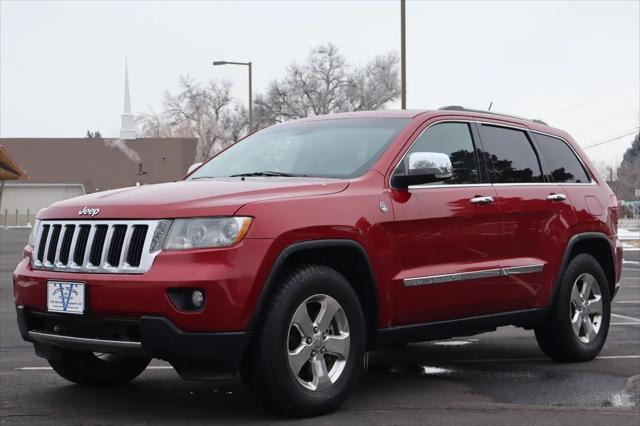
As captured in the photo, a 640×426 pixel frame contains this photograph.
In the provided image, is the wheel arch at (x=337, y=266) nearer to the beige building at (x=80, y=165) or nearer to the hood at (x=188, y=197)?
the hood at (x=188, y=197)


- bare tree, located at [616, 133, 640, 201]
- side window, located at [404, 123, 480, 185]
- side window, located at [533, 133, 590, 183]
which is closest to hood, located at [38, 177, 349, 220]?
side window, located at [404, 123, 480, 185]

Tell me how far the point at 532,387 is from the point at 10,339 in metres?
4.97

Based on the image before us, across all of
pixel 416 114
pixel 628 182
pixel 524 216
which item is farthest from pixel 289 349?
→ pixel 628 182

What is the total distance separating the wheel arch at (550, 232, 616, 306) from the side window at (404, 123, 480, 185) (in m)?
1.19

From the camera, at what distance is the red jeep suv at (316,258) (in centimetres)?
543

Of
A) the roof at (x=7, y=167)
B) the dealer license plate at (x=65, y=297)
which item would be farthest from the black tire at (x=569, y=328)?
the roof at (x=7, y=167)

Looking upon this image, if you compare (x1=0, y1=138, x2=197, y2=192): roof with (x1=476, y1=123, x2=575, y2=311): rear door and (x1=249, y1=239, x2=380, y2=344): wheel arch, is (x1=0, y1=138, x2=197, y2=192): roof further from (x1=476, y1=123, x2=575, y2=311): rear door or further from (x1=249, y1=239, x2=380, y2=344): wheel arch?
(x1=249, y1=239, x2=380, y2=344): wheel arch

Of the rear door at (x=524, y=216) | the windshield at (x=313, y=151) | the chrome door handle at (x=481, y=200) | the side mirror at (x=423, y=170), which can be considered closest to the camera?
the side mirror at (x=423, y=170)

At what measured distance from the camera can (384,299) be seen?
6246 mm

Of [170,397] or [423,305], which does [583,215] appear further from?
[170,397]

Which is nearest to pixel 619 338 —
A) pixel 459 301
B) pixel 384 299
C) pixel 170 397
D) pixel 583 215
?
pixel 583 215

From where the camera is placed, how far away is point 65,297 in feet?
18.6

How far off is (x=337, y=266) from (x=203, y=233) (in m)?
1.05

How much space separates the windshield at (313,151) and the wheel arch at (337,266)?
576 millimetres
